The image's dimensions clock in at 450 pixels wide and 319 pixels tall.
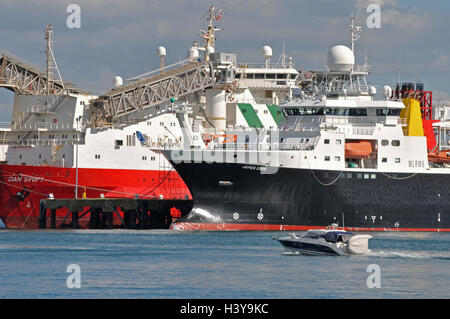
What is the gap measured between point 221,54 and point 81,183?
16822 mm

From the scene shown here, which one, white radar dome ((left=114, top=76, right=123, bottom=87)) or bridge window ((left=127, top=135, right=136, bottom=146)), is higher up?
white radar dome ((left=114, top=76, right=123, bottom=87))

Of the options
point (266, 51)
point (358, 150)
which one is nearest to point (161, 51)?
point (266, 51)

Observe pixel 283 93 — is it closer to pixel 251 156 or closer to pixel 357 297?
pixel 251 156

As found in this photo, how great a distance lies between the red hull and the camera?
69.7 meters

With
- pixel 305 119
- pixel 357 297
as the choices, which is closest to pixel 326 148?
pixel 305 119

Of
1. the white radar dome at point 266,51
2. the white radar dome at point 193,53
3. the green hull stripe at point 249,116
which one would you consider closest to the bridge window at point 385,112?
the green hull stripe at point 249,116

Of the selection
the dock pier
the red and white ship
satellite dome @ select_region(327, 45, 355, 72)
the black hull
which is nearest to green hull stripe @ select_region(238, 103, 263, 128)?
the red and white ship

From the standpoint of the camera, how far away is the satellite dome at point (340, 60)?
221ft

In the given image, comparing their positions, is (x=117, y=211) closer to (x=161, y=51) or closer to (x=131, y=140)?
(x=131, y=140)

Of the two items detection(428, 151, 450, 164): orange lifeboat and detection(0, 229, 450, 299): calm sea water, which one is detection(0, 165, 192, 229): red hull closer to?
detection(0, 229, 450, 299): calm sea water

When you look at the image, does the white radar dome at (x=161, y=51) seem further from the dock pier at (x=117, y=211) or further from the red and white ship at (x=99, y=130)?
the dock pier at (x=117, y=211)

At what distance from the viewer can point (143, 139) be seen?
238 feet

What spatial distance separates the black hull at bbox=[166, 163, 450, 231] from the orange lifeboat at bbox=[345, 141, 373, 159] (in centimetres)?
115
